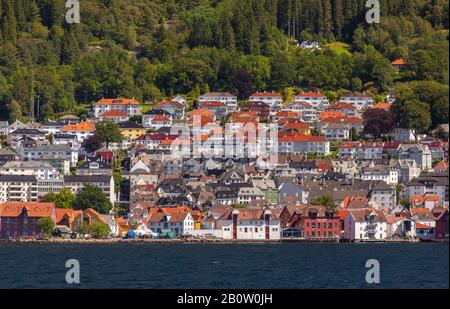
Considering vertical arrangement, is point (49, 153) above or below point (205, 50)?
below

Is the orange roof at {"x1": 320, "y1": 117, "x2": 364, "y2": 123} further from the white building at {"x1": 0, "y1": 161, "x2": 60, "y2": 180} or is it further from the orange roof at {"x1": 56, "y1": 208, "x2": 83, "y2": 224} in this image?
the orange roof at {"x1": 56, "y1": 208, "x2": 83, "y2": 224}

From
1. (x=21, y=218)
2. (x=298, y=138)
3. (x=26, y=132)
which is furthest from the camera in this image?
(x=26, y=132)

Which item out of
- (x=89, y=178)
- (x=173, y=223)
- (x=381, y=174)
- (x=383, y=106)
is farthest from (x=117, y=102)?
(x=173, y=223)

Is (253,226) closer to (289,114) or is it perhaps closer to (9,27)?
(289,114)

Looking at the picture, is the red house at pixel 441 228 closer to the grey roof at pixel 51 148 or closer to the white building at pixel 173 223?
the white building at pixel 173 223

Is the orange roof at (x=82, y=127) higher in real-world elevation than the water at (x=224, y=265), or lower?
higher

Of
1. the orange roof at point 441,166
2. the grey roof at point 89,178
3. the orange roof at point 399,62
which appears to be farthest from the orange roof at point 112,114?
the orange roof at point 441,166
